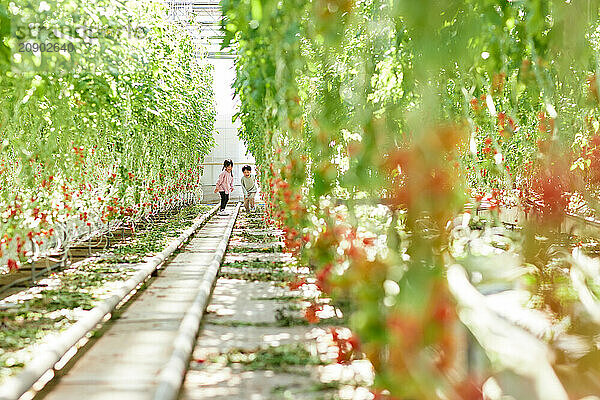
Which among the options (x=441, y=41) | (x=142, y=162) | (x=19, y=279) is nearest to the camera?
(x=441, y=41)

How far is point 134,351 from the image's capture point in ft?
16.4

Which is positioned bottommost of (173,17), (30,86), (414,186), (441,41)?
(414,186)

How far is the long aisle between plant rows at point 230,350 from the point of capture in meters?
3.97

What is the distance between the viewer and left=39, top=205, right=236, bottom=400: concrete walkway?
13.4 feet

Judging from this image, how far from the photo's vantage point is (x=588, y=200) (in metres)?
1.63

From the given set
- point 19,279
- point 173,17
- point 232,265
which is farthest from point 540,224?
point 173,17

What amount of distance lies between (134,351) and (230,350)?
0.72 m

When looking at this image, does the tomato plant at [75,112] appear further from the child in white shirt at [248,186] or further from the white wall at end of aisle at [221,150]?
the white wall at end of aisle at [221,150]

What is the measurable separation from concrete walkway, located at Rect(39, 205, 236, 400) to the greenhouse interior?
0.03 meters

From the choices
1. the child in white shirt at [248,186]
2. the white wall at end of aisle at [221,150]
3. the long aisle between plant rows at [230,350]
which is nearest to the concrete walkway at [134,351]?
the long aisle between plant rows at [230,350]

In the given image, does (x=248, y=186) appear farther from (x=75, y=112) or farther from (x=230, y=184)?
(x=75, y=112)

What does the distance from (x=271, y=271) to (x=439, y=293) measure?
25.1ft

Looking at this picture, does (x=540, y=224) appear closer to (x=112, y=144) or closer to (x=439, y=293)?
(x=439, y=293)

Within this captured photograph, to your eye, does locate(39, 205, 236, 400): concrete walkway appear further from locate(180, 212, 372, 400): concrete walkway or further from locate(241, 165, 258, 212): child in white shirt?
locate(241, 165, 258, 212): child in white shirt
